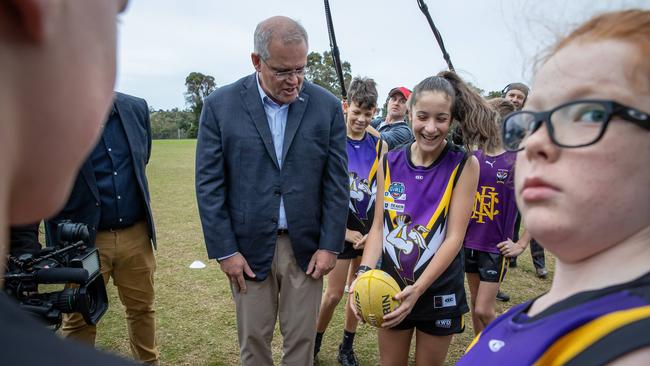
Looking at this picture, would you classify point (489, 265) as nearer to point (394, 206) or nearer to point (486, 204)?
point (486, 204)

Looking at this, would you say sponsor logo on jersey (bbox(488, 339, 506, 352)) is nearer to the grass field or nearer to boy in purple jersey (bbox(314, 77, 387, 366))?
boy in purple jersey (bbox(314, 77, 387, 366))

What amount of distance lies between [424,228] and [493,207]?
167 centimetres

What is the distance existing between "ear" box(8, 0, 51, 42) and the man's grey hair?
2685 mm

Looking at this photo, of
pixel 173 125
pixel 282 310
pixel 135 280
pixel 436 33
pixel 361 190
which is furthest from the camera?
pixel 173 125

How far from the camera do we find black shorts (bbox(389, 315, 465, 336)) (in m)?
2.84

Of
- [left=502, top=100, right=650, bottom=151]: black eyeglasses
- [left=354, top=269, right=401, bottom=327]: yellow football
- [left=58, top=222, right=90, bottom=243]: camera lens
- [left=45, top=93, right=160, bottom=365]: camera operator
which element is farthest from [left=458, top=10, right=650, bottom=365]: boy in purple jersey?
[left=45, top=93, right=160, bottom=365]: camera operator

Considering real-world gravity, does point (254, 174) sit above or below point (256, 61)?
below

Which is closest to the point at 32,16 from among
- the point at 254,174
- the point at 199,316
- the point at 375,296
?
the point at 375,296

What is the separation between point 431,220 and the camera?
9.34 ft

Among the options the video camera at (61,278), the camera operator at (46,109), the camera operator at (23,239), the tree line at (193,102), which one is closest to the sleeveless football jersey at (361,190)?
the video camera at (61,278)

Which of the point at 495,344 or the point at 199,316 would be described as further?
the point at 199,316

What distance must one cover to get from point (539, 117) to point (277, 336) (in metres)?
4.05

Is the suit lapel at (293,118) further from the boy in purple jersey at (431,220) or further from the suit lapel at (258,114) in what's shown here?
the boy in purple jersey at (431,220)

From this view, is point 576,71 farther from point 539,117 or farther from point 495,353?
point 495,353
